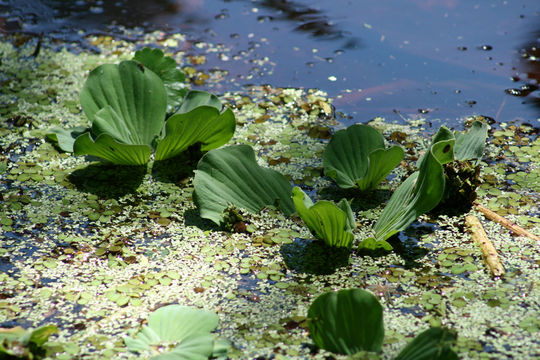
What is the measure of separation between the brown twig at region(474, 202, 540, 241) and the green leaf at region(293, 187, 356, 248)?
1.55 feet

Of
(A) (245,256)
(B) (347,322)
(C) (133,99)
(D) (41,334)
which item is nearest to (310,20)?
(C) (133,99)

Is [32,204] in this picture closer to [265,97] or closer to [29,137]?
[29,137]

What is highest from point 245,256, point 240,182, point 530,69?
point 530,69

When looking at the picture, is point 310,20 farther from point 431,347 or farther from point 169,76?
point 431,347

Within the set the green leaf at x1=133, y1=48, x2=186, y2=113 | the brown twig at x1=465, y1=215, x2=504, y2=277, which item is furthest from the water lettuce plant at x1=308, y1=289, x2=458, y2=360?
the green leaf at x1=133, y1=48, x2=186, y2=113

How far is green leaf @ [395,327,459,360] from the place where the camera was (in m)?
1.21

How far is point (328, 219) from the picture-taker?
1612 millimetres

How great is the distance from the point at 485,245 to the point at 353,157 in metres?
0.51

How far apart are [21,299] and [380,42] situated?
211 cm

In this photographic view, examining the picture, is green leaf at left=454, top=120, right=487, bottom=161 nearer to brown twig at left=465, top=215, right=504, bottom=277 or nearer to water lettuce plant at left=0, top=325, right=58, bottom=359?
brown twig at left=465, top=215, right=504, bottom=277

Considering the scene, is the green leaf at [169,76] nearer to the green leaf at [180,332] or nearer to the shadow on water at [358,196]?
the shadow on water at [358,196]

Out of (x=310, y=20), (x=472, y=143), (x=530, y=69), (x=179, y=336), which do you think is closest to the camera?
(x=179, y=336)

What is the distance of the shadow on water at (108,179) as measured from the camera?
6.55ft

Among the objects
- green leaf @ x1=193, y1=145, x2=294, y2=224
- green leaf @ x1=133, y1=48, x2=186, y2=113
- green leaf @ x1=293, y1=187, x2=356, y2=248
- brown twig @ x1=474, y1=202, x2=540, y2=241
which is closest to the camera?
green leaf @ x1=293, y1=187, x2=356, y2=248
